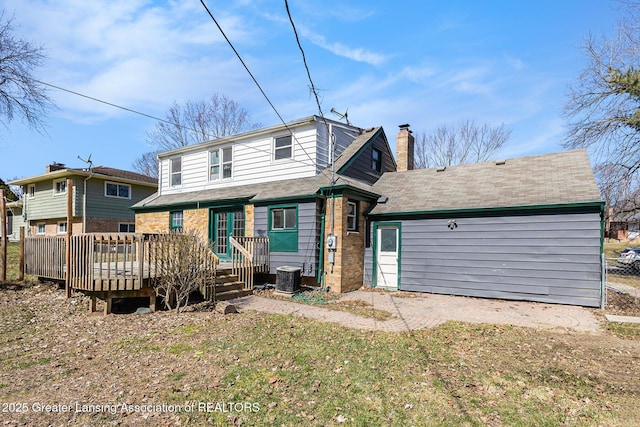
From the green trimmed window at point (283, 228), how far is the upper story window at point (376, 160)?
16.7 ft

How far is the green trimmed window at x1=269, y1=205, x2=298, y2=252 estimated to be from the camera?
11.3m

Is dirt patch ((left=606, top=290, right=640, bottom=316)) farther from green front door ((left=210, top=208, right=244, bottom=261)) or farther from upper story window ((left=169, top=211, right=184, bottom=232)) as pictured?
upper story window ((left=169, top=211, right=184, bottom=232))

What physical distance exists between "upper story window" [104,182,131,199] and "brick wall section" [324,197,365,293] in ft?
60.7

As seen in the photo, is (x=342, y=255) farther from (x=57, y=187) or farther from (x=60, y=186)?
(x=57, y=187)

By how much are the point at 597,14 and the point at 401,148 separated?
9245mm

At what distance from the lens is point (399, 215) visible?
1125 centimetres

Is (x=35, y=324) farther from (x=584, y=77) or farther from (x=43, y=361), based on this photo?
(x=584, y=77)

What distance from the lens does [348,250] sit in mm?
10859

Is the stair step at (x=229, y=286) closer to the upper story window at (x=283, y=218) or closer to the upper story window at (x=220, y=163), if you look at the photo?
the upper story window at (x=283, y=218)

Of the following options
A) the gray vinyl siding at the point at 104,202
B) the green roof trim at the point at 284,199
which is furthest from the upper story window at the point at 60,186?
the green roof trim at the point at 284,199

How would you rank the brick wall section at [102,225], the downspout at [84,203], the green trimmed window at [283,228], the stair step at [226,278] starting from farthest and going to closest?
1. the brick wall section at [102,225]
2. the downspout at [84,203]
3. the green trimmed window at [283,228]
4. the stair step at [226,278]

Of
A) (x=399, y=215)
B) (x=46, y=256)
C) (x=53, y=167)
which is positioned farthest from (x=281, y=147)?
(x=53, y=167)

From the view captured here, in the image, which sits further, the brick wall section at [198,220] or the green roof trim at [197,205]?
the brick wall section at [198,220]

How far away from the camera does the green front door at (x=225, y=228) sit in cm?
1313
